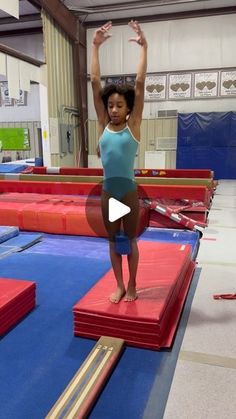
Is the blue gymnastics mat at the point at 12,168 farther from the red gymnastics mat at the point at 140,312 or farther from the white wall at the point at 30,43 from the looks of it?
the red gymnastics mat at the point at 140,312

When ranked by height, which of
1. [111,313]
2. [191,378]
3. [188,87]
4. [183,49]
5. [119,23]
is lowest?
[191,378]

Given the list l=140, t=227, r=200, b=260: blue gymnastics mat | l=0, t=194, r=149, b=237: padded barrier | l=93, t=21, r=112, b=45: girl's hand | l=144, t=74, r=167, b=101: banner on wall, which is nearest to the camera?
l=93, t=21, r=112, b=45: girl's hand

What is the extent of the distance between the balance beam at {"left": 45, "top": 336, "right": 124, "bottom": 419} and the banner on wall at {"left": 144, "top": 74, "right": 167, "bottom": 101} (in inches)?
388

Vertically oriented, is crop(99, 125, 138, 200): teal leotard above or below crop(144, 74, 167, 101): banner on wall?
below

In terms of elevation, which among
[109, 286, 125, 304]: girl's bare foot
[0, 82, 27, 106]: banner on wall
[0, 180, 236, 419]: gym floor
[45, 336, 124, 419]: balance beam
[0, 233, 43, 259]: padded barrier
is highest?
[0, 82, 27, 106]: banner on wall

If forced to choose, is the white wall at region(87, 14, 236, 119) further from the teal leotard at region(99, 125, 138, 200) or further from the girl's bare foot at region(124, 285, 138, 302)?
the girl's bare foot at region(124, 285, 138, 302)

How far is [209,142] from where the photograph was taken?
10.2 metres

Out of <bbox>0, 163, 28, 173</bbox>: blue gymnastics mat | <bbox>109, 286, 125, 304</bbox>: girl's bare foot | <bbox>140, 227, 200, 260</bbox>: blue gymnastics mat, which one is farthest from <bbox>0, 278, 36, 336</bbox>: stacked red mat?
<bbox>0, 163, 28, 173</bbox>: blue gymnastics mat

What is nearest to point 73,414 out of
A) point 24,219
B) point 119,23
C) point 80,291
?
point 80,291

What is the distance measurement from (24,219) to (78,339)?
2.68 m

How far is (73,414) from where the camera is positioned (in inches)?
57.9

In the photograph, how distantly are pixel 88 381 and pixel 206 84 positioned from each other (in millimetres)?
10194

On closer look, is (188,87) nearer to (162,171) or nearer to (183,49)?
→ (183,49)

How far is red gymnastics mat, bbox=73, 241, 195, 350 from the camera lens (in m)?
2.00
